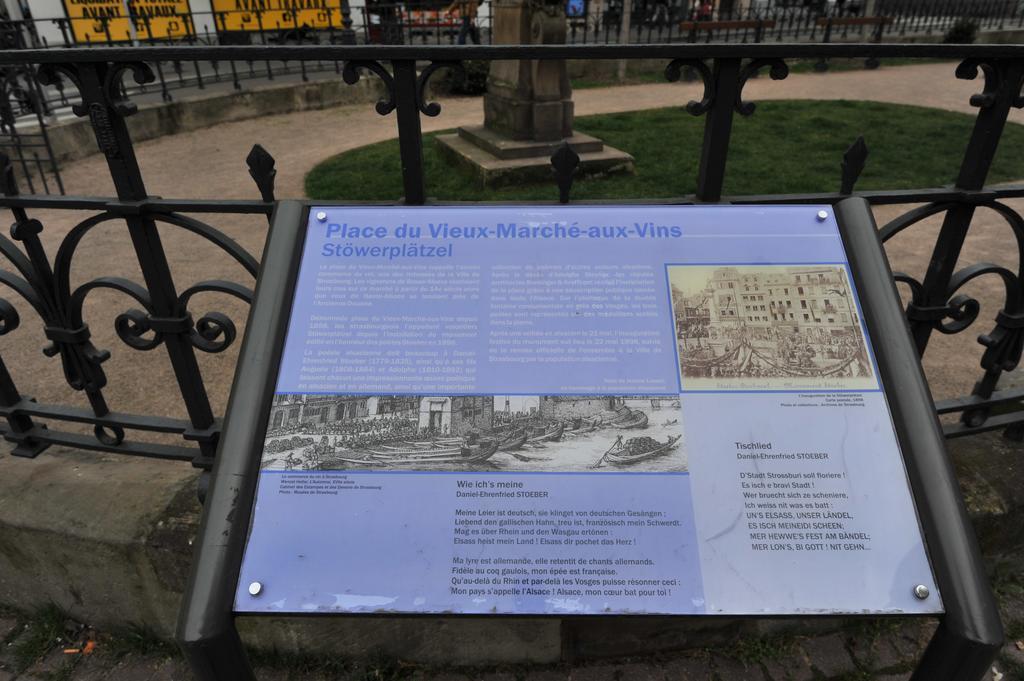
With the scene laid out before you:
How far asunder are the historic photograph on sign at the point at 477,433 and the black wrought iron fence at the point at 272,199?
2.10 feet

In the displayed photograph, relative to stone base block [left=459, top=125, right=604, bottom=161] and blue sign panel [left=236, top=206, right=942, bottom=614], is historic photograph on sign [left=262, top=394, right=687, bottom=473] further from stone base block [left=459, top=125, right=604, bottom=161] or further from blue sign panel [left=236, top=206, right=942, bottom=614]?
stone base block [left=459, top=125, right=604, bottom=161]

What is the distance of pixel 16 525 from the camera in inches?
88.6

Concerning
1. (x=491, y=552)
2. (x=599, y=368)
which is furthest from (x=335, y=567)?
(x=599, y=368)

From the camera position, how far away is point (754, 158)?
842cm

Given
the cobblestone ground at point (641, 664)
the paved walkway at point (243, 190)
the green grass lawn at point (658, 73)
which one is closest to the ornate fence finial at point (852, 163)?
the cobblestone ground at point (641, 664)

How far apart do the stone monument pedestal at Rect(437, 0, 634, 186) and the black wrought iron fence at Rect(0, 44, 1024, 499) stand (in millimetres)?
5399

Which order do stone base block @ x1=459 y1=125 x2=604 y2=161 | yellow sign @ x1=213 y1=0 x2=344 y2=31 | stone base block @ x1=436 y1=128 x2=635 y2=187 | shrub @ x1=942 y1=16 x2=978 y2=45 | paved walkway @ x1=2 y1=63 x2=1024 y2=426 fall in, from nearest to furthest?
paved walkway @ x1=2 y1=63 x2=1024 y2=426 < stone base block @ x1=436 y1=128 x2=635 y2=187 < stone base block @ x1=459 y1=125 x2=604 y2=161 < yellow sign @ x1=213 y1=0 x2=344 y2=31 < shrub @ x1=942 y1=16 x2=978 y2=45

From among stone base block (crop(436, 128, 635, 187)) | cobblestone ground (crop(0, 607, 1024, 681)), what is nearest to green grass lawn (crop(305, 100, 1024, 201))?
stone base block (crop(436, 128, 635, 187))

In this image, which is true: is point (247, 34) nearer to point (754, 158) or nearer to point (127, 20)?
point (127, 20)

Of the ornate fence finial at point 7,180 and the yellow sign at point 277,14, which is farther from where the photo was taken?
the yellow sign at point 277,14

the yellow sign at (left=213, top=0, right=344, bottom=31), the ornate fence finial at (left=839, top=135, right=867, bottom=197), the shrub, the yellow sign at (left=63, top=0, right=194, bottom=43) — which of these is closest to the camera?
the ornate fence finial at (left=839, top=135, right=867, bottom=197)

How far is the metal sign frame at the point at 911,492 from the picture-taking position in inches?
50.3

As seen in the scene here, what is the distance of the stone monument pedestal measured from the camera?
24.4 feet

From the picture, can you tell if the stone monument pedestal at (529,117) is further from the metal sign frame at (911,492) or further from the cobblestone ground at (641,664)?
the metal sign frame at (911,492)
